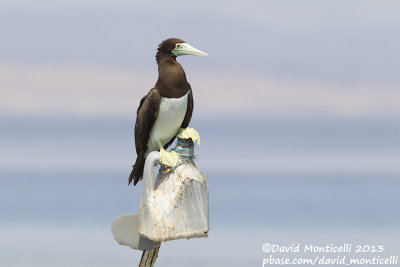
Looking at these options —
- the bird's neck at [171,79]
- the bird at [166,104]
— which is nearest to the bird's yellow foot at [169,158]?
the bird at [166,104]

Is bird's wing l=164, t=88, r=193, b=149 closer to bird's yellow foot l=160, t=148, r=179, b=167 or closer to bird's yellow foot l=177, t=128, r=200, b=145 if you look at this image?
bird's yellow foot l=177, t=128, r=200, b=145

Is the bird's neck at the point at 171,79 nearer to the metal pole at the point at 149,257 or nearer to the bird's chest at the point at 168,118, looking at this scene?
the bird's chest at the point at 168,118

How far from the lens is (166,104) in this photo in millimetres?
7523

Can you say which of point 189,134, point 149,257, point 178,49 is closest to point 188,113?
point 189,134

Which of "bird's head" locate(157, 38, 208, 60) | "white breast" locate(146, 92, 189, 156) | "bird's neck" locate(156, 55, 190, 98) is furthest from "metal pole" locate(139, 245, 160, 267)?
"bird's head" locate(157, 38, 208, 60)

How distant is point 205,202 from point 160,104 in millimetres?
966

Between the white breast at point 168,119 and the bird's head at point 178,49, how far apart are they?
39 cm

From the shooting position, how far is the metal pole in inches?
309

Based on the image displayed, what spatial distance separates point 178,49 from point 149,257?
1.94m

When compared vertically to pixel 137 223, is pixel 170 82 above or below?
above

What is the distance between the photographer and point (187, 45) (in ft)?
25.0

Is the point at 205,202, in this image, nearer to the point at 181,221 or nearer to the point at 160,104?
the point at 181,221

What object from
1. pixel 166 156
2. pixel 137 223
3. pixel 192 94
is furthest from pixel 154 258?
pixel 192 94

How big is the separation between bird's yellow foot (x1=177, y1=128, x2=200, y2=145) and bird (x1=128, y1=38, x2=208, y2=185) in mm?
46
